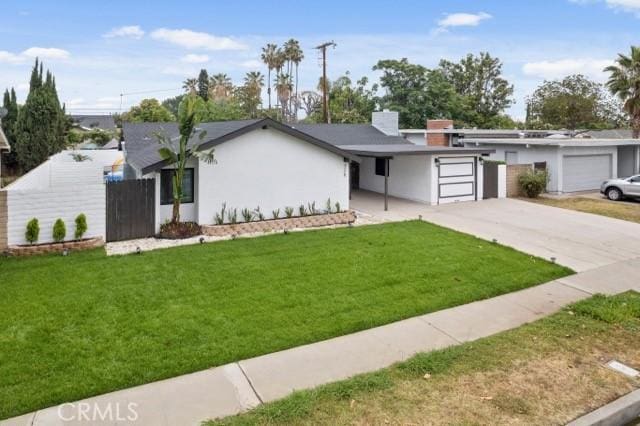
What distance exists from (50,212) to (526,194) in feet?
60.9

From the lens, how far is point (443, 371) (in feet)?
18.0

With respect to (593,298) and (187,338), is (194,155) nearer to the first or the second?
(187,338)

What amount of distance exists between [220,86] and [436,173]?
53759 millimetres

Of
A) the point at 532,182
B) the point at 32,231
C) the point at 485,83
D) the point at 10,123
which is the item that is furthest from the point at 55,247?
the point at 485,83

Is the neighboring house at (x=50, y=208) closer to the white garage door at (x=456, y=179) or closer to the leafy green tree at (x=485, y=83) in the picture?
the white garage door at (x=456, y=179)

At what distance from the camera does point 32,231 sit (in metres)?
10.8

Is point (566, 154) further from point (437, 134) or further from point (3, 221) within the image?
point (3, 221)

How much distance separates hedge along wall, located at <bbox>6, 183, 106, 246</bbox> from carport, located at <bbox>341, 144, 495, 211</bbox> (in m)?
9.84

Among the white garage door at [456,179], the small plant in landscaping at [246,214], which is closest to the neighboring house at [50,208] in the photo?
the small plant in landscaping at [246,214]

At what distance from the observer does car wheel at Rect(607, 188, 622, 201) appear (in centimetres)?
2106

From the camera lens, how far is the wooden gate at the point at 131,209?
39.9 feet

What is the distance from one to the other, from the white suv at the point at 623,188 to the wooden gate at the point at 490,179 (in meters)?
5.71

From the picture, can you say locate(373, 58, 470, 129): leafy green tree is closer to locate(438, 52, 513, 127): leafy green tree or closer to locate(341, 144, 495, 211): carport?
locate(438, 52, 513, 127): leafy green tree

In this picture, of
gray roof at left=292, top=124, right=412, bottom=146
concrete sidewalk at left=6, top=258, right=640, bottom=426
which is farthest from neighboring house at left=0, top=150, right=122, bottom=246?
gray roof at left=292, top=124, right=412, bottom=146
